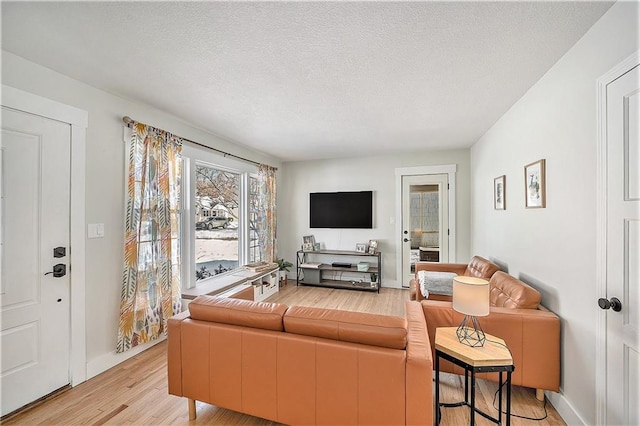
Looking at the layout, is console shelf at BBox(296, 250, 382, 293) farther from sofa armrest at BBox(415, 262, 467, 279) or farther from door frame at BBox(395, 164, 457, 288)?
sofa armrest at BBox(415, 262, 467, 279)

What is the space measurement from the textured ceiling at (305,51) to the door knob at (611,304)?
1570 millimetres

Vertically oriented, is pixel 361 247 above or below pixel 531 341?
above

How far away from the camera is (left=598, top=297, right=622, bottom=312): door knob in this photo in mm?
1378

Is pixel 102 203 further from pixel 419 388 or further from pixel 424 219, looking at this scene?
pixel 424 219

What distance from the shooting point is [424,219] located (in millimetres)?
4809

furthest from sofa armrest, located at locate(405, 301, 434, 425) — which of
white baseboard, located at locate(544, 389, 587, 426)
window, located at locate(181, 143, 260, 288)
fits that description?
window, located at locate(181, 143, 260, 288)

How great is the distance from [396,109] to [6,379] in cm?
385

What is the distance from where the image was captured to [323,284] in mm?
5086

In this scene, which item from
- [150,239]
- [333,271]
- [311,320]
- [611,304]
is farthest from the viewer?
[333,271]

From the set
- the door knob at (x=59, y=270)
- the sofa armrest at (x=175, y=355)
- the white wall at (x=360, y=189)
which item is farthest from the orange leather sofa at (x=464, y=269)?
the door knob at (x=59, y=270)

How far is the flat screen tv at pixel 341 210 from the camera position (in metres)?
5.11

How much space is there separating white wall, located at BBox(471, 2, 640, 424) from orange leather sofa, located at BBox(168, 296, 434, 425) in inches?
39.2

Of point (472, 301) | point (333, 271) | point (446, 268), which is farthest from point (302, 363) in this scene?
point (333, 271)

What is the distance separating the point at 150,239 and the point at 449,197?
4.49 metres
